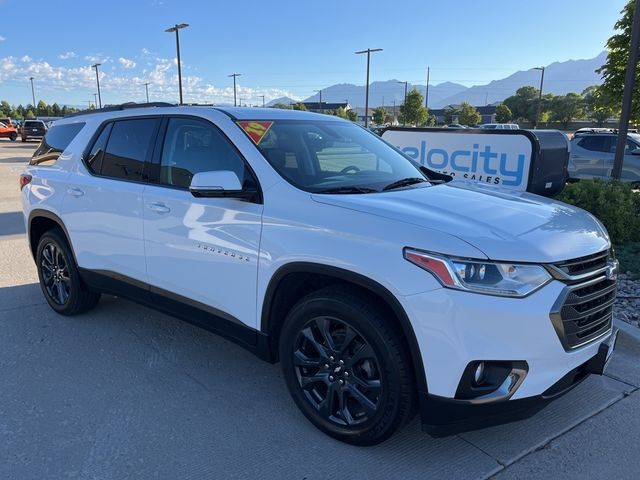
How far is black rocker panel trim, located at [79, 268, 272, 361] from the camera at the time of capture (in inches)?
124

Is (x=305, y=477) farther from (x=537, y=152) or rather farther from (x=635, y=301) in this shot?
(x=537, y=152)

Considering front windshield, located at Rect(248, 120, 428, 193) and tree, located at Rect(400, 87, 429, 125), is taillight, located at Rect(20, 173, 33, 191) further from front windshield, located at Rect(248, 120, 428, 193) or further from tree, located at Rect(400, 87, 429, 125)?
tree, located at Rect(400, 87, 429, 125)

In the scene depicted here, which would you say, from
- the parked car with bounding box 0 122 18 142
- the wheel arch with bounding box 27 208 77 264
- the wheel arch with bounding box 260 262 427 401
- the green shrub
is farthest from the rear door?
the parked car with bounding box 0 122 18 142

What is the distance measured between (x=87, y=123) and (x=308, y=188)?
2.48 meters

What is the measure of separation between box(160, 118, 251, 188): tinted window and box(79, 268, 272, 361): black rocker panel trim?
2.63 ft

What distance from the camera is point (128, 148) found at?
12.9 feet

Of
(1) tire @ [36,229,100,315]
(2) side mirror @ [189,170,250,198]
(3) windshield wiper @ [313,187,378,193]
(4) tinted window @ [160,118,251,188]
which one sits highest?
(4) tinted window @ [160,118,251,188]

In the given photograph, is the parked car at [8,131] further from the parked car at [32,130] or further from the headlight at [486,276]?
the headlight at [486,276]

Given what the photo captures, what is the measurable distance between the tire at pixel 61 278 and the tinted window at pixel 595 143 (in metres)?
13.4

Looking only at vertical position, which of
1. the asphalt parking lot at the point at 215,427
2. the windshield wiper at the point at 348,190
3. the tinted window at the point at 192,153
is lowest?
the asphalt parking lot at the point at 215,427

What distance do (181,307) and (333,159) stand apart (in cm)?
146

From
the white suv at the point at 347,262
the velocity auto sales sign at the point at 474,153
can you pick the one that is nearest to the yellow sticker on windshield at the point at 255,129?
the white suv at the point at 347,262

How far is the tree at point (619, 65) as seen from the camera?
11.6 m

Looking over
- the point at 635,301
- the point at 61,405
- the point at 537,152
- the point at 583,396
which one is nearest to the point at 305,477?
the point at 61,405
